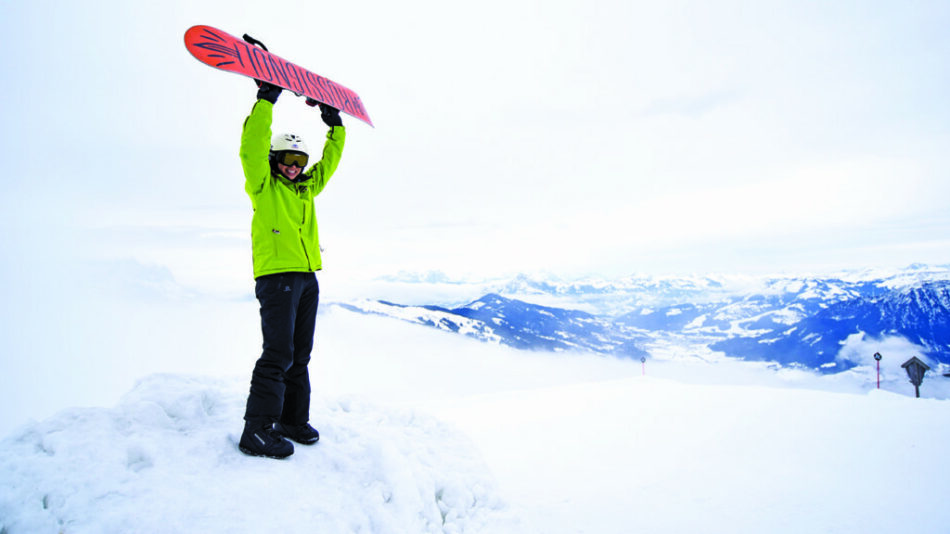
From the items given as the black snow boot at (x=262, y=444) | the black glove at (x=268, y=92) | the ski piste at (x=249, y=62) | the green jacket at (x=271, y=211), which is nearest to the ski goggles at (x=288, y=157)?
the green jacket at (x=271, y=211)

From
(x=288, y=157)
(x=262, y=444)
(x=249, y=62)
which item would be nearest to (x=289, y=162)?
(x=288, y=157)

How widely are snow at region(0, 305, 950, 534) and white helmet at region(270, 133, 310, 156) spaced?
2736 mm

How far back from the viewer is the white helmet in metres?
3.94

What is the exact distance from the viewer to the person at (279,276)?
3488mm

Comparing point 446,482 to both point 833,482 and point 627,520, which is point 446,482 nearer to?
point 627,520

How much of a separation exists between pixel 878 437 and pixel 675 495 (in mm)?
4909

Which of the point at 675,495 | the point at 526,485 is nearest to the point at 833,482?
the point at 675,495

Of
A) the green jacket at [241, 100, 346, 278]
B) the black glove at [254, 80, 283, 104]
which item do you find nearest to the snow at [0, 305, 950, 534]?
the green jacket at [241, 100, 346, 278]

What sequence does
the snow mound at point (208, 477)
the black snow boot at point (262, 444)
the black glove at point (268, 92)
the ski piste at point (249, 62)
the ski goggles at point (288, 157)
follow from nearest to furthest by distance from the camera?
the snow mound at point (208, 477)
the black snow boot at point (262, 444)
the black glove at point (268, 92)
the ski piste at point (249, 62)
the ski goggles at point (288, 157)

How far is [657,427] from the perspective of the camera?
25.7 ft

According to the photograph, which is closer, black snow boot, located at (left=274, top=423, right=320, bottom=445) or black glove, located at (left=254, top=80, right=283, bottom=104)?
black glove, located at (left=254, top=80, right=283, bottom=104)

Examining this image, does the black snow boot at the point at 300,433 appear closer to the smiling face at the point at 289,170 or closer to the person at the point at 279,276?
the person at the point at 279,276

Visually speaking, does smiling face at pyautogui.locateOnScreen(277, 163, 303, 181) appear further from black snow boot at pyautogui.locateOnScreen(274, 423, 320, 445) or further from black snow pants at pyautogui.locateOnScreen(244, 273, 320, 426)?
black snow boot at pyautogui.locateOnScreen(274, 423, 320, 445)

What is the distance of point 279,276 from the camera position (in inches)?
143
